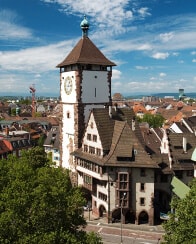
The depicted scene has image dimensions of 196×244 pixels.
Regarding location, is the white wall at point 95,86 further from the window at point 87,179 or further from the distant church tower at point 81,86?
the window at point 87,179

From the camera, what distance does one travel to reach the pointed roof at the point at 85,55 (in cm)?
6894

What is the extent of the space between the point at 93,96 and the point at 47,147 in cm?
5282

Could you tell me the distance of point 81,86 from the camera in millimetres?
68688

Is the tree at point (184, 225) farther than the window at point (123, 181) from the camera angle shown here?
No

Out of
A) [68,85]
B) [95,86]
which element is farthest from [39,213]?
[68,85]

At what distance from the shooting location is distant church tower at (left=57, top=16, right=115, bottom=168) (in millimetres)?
68875

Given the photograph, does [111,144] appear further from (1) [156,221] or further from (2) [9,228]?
(2) [9,228]

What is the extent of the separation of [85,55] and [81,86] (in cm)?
642

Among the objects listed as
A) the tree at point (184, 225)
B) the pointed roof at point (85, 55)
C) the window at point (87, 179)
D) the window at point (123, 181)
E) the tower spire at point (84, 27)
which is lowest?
the window at point (87, 179)

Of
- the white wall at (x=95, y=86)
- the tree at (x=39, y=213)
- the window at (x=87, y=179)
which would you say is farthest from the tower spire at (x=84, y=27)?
the tree at (x=39, y=213)

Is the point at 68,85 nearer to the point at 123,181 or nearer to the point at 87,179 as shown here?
the point at 87,179

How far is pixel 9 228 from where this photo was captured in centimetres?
3238

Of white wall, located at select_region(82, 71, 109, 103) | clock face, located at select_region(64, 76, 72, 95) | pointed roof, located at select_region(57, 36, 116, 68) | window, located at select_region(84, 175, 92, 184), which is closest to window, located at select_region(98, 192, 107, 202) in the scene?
window, located at select_region(84, 175, 92, 184)

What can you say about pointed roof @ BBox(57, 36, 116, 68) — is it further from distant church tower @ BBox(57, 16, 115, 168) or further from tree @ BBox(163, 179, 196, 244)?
tree @ BBox(163, 179, 196, 244)
